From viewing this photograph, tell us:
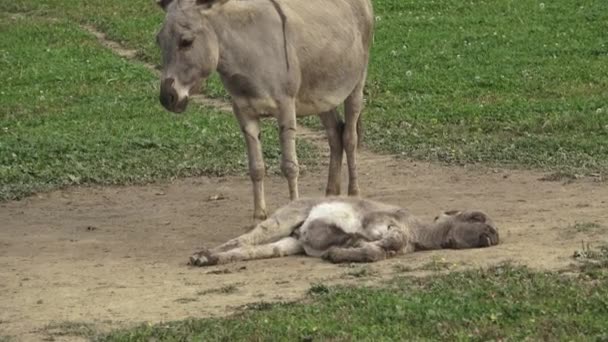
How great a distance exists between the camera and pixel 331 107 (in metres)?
12.4

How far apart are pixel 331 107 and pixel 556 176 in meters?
2.15

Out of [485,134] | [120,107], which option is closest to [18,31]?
[120,107]

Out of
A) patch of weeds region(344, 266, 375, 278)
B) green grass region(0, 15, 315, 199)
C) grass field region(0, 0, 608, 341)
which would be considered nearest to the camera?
grass field region(0, 0, 608, 341)

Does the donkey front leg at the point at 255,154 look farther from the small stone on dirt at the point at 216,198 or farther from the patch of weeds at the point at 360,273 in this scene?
the patch of weeds at the point at 360,273

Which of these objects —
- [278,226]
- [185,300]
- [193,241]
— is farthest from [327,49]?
[185,300]

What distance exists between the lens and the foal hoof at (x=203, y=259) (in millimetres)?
10086

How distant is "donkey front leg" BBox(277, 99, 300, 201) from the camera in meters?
11.3

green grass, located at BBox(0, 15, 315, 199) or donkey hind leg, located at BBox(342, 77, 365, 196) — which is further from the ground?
donkey hind leg, located at BBox(342, 77, 365, 196)

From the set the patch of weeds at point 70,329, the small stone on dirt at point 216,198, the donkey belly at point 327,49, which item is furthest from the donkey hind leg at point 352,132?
the patch of weeds at point 70,329

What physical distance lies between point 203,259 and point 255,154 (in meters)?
1.61

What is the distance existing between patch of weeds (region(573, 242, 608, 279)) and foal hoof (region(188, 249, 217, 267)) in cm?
241

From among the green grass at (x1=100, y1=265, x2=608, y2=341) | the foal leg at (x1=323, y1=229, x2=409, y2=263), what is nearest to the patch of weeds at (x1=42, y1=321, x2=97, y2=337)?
the green grass at (x1=100, y1=265, x2=608, y2=341)

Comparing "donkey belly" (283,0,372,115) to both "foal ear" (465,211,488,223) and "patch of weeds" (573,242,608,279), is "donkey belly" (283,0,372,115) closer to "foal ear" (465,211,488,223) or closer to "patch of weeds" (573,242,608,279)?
"foal ear" (465,211,488,223)

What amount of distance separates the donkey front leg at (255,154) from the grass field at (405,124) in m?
2.60
